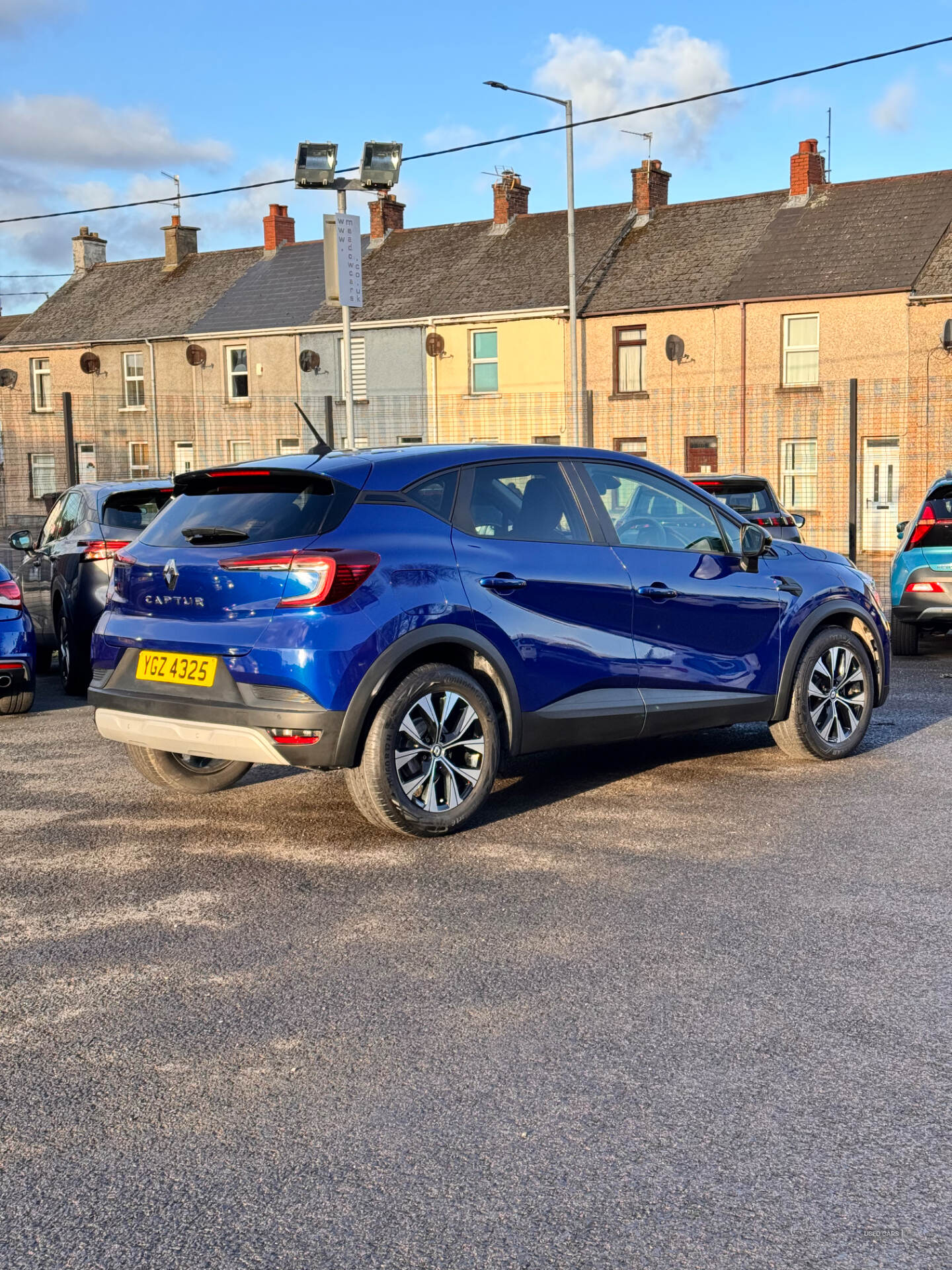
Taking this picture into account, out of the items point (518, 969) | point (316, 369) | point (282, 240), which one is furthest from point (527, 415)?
point (518, 969)

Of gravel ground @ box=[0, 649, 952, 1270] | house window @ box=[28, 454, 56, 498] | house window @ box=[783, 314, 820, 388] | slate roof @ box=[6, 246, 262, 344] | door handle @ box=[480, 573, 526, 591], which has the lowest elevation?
gravel ground @ box=[0, 649, 952, 1270]

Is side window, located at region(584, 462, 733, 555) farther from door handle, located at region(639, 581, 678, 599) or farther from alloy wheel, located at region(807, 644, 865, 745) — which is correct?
alloy wheel, located at region(807, 644, 865, 745)

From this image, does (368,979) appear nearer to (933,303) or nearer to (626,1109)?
(626,1109)

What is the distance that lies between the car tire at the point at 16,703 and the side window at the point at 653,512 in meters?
4.74

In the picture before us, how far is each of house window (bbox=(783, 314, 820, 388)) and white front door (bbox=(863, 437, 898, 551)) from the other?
266 centimetres

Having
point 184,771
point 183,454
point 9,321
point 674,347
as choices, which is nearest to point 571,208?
point 674,347

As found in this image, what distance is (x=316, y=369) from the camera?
142ft

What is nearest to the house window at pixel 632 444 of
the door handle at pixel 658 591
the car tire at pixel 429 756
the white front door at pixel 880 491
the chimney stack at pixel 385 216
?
the white front door at pixel 880 491

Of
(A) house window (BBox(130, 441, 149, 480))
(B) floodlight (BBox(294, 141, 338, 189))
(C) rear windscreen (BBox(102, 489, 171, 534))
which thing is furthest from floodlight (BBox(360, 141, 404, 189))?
(A) house window (BBox(130, 441, 149, 480))

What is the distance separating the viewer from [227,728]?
6.16 m

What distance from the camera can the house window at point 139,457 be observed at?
45719 mm

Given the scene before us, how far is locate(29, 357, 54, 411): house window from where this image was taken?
51156 mm

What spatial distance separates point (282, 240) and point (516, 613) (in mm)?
44090

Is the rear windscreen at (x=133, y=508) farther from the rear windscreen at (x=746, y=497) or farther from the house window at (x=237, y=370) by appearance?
the house window at (x=237, y=370)
